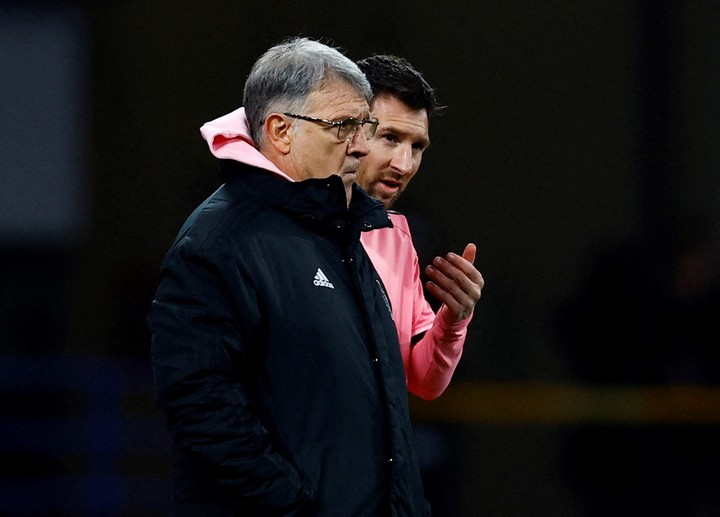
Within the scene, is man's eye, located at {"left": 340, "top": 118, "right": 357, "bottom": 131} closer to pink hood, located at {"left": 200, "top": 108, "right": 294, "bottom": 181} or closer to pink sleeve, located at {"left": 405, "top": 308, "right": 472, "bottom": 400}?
pink hood, located at {"left": 200, "top": 108, "right": 294, "bottom": 181}

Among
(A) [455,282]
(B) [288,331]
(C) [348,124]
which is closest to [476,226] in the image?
(A) [455,282]

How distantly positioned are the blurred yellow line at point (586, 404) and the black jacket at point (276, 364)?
2711 millimetres

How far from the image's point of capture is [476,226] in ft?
15.0

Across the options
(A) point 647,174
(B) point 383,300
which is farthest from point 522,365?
(B) point 383,300

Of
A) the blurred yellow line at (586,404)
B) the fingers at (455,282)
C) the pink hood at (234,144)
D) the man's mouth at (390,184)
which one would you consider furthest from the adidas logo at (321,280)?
the blurred yellow line at (586,404)

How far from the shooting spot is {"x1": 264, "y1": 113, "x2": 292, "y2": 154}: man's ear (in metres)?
1.70

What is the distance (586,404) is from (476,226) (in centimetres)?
81

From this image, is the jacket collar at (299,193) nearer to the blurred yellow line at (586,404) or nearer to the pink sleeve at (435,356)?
the pink sleeve at (435,356)

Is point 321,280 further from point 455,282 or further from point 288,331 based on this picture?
point 455,282

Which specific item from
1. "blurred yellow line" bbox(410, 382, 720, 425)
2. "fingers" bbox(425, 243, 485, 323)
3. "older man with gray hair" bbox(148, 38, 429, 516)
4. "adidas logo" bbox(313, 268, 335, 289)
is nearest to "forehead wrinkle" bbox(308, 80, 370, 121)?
"older man with gray hair" bbox(148, 38, 429, 516)

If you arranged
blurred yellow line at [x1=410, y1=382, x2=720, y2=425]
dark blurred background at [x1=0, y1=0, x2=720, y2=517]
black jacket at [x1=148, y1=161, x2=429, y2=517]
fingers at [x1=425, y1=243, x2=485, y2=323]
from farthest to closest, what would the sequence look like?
blurred yellow line at [x1=410, y1=382, x2=720, y2=425], dark blurred background at [x1=0, y1=0, x2=720, y2=517], fingers at [x1=425, y1=243, x2=485, y2=323], black jacket at [x1=148, y1=161, x2=429, y2=517]

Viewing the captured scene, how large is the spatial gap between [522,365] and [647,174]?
94 centimetres

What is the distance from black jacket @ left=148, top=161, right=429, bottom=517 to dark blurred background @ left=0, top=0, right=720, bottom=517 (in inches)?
92.9

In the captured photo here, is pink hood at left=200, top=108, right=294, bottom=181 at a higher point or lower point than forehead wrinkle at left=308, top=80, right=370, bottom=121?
lower
